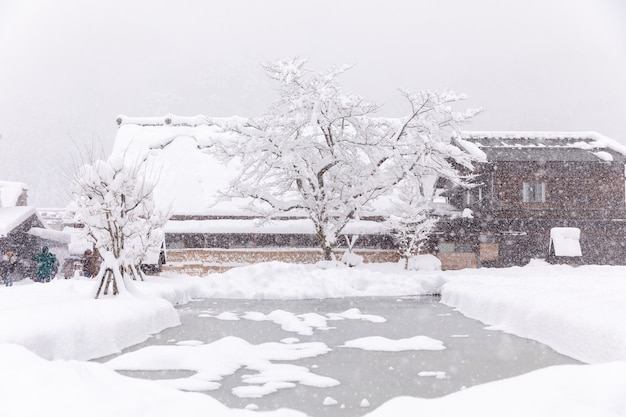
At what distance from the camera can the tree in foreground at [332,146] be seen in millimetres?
24875

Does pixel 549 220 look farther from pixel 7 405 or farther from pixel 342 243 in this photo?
pixel 7 405

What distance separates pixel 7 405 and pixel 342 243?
2563 cm

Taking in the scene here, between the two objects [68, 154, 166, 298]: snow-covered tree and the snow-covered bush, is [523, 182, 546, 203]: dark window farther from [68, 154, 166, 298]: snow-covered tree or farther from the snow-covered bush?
[68, 154, 166, 298]: snow-covered tree

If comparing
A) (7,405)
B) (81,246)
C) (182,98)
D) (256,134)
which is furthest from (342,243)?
(182,98)

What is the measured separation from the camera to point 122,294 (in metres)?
12.5

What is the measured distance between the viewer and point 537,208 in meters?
30.7

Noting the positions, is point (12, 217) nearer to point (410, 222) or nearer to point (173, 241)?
point (173, 241)

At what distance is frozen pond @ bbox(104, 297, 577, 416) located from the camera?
6820mm

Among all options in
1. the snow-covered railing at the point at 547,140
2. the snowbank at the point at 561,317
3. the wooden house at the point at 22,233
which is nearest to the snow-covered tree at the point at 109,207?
the snowbank at the point at 561,317

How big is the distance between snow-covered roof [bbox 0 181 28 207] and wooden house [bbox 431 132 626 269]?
80.2 feet

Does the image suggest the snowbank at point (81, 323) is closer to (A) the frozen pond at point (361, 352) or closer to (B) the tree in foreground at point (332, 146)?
(A) the frozen pond at point (361, 352)

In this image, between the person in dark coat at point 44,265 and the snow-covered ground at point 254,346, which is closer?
the snow-covered ground at point 254,346

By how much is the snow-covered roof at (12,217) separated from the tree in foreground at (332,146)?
424 inches

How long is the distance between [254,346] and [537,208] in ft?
79.8
